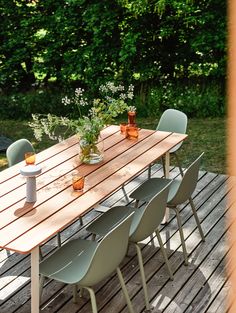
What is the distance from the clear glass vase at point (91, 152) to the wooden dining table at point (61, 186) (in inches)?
1.5

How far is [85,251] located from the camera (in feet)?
12.8

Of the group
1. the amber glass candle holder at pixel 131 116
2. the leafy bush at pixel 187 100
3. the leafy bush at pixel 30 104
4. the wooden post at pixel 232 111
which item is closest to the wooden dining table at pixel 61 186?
the amber glass candle holder at pixel 131 116

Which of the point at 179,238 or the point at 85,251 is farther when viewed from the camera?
the point at 179,238

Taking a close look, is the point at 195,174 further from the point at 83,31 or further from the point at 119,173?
the point at 83,31

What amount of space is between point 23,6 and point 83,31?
0.99 meters

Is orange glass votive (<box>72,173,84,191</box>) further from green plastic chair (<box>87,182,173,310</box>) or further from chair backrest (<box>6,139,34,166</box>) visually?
chair backrest (<box>6,139,34,166</box>)

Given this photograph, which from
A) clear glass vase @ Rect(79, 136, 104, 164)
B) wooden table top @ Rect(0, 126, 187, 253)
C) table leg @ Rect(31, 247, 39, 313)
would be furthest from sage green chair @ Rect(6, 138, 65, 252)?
table leg @ Rect(31, 247, 39, 313)

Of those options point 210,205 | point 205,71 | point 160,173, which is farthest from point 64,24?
point 210,205

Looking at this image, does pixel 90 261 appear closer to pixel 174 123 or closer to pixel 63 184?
pixel 63 184

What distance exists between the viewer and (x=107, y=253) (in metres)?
3.41

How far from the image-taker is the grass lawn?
6.65m

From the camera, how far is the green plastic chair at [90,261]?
337 cm

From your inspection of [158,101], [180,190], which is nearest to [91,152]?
[180,190]

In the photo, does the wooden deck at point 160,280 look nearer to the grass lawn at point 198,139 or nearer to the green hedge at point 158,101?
the grass lawn at point 198,139
